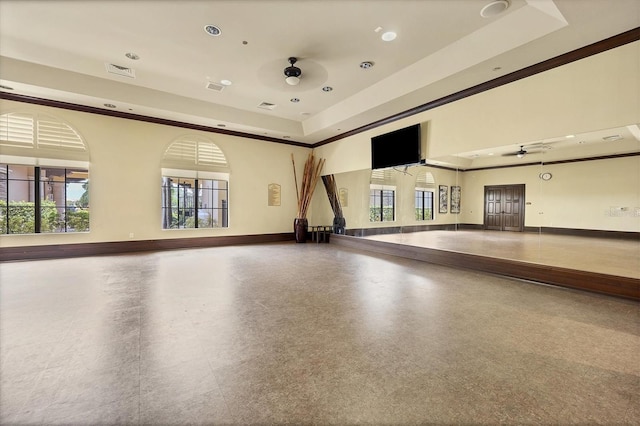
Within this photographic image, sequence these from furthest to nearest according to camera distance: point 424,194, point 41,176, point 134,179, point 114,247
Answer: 1. point 424,194
2. point 134,179
3. point 114,247
4. point 41,176

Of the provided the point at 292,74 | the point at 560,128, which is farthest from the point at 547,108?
the point at 292,74

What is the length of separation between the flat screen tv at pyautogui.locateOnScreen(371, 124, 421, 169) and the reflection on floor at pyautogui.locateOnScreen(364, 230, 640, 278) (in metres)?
2.18

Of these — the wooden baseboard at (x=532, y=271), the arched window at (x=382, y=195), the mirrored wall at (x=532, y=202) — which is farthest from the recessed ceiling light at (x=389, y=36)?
the wooden baseboard at (x=532, y=271)

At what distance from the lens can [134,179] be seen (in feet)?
25.2

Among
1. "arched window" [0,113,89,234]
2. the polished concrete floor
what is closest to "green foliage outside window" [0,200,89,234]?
"arched window" [0,113,89,234]

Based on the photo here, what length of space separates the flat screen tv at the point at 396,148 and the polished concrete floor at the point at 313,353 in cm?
351

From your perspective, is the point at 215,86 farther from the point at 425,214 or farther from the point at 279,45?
the point at 425,214

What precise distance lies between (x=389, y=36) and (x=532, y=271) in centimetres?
464

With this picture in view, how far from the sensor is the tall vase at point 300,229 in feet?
32.1

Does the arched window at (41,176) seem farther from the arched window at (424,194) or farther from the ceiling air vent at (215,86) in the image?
the arched window at (424,194)

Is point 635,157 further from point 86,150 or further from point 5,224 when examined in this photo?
point 5,224

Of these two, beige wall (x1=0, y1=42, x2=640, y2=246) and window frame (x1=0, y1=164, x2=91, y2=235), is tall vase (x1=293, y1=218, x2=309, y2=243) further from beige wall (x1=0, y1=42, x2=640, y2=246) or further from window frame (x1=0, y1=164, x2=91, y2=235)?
window frame (x1=0, y1=164, x2=91, y2=235)

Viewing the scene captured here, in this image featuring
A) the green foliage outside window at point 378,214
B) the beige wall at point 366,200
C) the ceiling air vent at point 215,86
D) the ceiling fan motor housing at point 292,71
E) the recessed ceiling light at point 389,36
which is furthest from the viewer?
the green foliage outside window at point 378,214

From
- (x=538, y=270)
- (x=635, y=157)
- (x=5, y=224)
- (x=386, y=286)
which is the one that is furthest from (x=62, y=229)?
(x=635, y=157)
